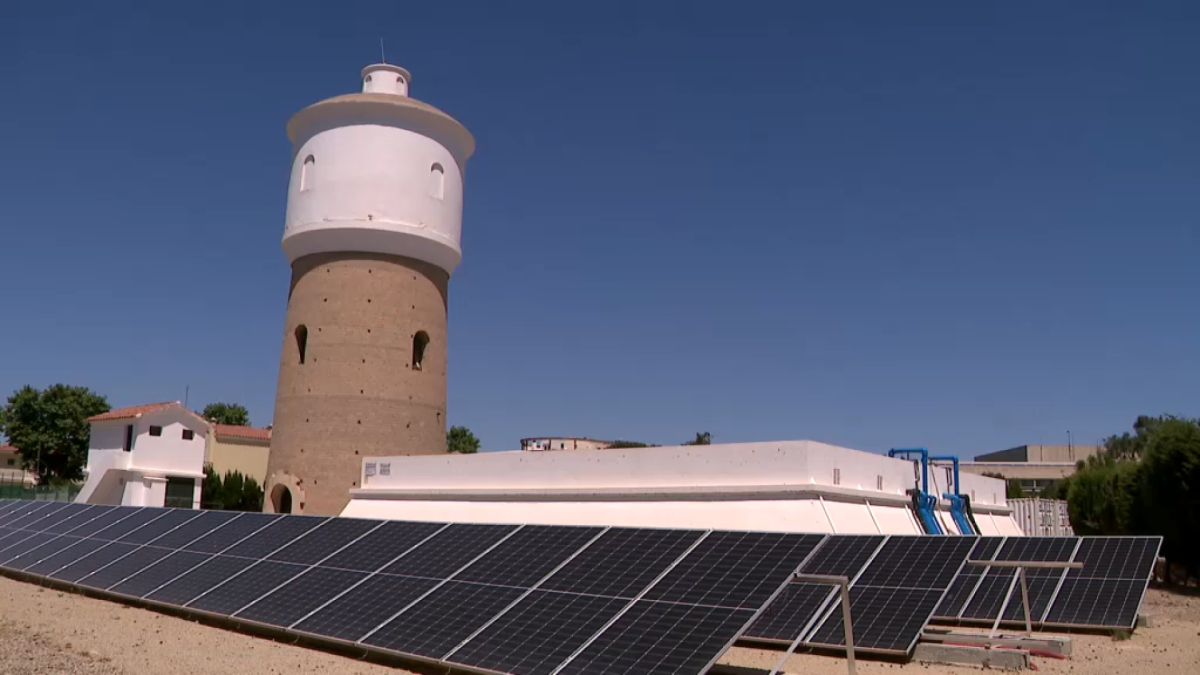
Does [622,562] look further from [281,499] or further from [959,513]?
[281,499]

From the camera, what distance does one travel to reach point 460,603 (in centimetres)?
1018

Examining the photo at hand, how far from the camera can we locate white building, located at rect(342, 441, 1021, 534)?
1622 cm

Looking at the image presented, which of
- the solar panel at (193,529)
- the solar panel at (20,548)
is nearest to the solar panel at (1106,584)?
the solar panel at (193,529)

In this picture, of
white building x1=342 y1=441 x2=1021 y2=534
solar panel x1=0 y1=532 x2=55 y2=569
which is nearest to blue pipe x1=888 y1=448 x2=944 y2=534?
white building x1=342 y1=441 x2=1021 y2=534

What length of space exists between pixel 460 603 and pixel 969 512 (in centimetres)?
1570

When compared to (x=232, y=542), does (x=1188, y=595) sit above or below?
below

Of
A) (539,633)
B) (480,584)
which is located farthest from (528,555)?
(539,633)

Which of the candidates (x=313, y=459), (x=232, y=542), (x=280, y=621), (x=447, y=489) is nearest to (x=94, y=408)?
(x=313, y=459)

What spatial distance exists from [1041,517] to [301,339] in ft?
79.9

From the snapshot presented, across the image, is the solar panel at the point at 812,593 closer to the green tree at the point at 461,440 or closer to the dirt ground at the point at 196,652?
the dirt ground at the point at 196,652

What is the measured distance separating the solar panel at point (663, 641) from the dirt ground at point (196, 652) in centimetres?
169

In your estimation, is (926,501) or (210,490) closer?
(926,501)

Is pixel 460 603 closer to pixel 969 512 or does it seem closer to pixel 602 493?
pixel 602 493

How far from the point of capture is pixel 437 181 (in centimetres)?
2592
